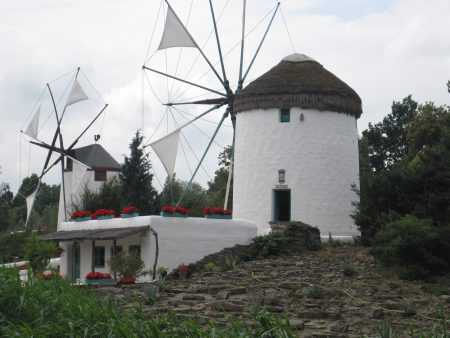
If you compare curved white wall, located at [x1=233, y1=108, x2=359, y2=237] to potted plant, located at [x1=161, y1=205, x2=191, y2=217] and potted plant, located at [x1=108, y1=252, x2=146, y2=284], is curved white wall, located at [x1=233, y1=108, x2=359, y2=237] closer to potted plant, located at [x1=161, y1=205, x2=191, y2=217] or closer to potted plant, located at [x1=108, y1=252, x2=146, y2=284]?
potted plant, located at [x1=161, y1=205, x2=191, y2=217]

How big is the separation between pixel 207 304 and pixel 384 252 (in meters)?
5.26

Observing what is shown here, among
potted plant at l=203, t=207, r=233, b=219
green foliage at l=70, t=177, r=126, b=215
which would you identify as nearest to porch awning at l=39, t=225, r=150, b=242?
potted plant at l=203, t=207, r=233, b=219

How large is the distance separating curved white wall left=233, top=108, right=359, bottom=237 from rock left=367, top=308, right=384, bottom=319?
1265cm

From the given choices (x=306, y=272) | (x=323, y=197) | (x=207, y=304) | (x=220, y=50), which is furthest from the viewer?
(x=220, y=50)

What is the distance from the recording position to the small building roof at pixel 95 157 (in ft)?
147

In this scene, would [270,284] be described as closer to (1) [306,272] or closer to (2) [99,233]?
(1) [306,272]

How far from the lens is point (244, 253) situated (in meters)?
24.1

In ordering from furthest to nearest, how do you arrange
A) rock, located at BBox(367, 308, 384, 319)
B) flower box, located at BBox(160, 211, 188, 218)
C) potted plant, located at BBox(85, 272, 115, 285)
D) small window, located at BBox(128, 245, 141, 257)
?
flower box, located at BBox(160, 211, 188, 218) < small window, located at BBox(128, 245, 141, 257) < potted plant, located at BBox(85, 272, 115, 285) < rock, located at BBox(367, 308, 384, 319)

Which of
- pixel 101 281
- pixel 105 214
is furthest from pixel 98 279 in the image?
pixel 105 214

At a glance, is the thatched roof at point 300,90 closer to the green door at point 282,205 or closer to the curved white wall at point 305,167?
the curved white wall at point 305,167

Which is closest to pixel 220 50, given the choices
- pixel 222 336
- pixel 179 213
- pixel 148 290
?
pixel 179 213

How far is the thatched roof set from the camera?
2731 centimetres

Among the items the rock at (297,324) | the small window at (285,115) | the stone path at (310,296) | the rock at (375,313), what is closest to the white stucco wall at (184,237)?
the stone path at (310,296)

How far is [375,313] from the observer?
14.1m
